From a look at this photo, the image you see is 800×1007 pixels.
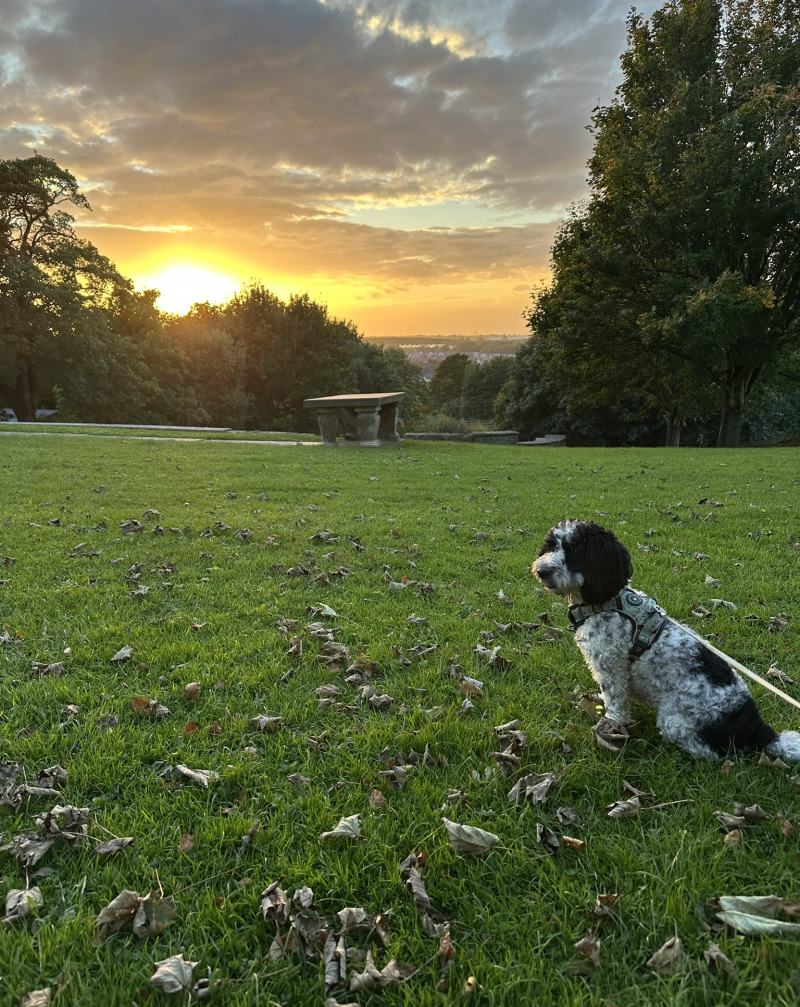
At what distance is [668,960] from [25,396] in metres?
40.1

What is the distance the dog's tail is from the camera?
8.71 ft

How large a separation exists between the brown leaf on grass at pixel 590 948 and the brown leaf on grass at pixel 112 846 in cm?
180

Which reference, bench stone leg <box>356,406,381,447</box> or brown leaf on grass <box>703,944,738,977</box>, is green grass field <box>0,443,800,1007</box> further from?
bench stone leg <box>356,406,381,447</box>

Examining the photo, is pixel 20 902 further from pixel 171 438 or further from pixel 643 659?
pixel 171 438

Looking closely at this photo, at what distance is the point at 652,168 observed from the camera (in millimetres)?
20391

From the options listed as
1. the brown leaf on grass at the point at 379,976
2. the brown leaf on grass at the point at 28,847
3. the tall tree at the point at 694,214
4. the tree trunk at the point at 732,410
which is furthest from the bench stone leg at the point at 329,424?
the tree trunk at the point at 732,410

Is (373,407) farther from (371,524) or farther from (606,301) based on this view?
(606,301)

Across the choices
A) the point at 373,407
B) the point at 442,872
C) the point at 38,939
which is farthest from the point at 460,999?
the point at 373,407

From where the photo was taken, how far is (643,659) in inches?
116

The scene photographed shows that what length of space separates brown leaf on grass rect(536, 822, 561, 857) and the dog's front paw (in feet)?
2.39

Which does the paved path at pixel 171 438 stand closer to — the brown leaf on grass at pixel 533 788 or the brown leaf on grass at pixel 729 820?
the brown leaf on grass at pixel 533 788

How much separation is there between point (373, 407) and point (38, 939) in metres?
15.3

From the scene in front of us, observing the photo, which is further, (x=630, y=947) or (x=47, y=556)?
(x=47, y=556)

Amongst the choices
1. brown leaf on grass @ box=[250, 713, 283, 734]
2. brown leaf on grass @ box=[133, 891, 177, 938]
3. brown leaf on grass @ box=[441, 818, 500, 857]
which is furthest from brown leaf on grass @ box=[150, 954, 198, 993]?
brown leaf on grass @ box=[250, 713, 283, 734]
